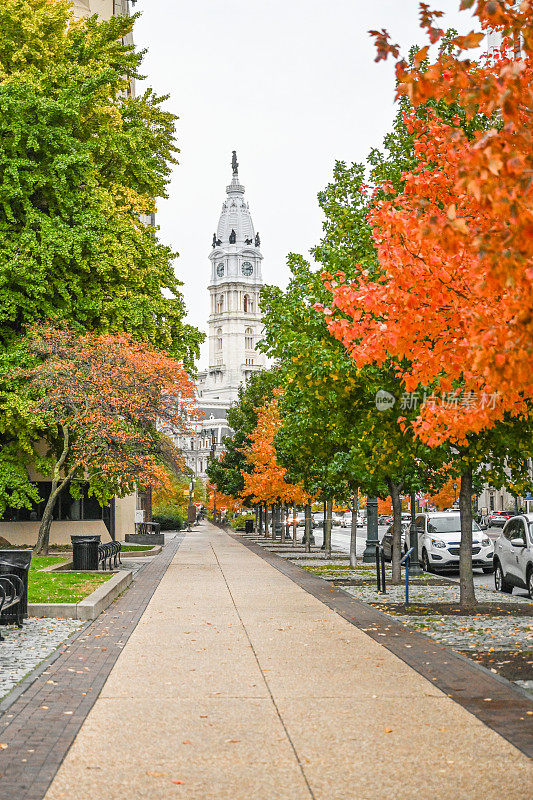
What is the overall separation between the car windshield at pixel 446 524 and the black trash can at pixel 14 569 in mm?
16480

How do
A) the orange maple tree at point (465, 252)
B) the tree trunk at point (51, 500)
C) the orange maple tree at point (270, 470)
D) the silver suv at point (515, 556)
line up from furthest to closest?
1. the orange maple tree at point (270, 470)
2. the tree trunk at point (51, 500)
3. the silver suv at point (515, 556)
4. the orange maple tree at point (465, 252)

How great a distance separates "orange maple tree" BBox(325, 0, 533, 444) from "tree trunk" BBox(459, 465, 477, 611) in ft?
10.3

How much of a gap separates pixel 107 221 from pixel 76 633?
18916 mm

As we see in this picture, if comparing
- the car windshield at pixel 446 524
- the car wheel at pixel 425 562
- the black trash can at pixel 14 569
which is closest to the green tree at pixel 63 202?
the car windshield at pixel 446 524

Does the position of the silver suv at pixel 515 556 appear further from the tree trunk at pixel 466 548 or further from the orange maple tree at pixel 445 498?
the orange maple tree at pixel 445 498

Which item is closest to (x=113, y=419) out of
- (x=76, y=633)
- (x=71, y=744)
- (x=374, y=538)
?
(x=374, y=538)

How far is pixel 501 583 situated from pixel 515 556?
1.33 meters

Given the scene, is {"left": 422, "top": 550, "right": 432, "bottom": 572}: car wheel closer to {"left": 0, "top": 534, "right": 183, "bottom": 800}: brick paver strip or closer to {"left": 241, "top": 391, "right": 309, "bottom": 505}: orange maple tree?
{"left": 241, "top": 391, "right": 309, "bottom": 505}: orange maple tree

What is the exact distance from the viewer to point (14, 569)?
1359cm

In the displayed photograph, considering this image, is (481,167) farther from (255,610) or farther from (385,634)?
(255,610)

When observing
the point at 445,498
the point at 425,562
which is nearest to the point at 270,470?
the point at 425,562

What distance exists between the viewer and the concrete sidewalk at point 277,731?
238 inches

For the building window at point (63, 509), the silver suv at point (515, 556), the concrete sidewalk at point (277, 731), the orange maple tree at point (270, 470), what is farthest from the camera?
the orange maple tree at point (270, 470)

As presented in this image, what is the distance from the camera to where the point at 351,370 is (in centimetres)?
1502
